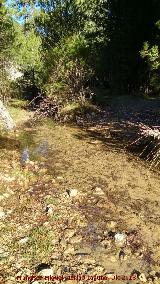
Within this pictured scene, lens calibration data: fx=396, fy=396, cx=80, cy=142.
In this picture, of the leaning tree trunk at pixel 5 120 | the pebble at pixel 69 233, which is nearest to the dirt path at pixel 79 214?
the pebble at pixel 69 233

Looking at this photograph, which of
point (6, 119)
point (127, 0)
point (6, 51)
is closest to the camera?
point (6, 119)

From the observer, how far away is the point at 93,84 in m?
36.2

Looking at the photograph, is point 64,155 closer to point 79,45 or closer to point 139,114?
point 139,114

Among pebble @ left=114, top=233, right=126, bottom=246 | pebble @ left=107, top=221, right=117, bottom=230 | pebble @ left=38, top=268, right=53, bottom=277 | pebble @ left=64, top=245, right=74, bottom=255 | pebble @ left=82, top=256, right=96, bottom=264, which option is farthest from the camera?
pebble @ left=107, top=221, right=117, bottom=230

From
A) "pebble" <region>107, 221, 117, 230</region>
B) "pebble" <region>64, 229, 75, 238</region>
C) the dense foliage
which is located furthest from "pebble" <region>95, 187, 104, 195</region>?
the dense foliage

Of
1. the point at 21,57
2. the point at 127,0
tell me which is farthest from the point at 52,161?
the point at 127,0

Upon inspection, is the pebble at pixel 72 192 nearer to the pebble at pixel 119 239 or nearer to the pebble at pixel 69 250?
the pebble at pixel 119 239

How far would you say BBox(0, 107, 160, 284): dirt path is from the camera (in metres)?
7.05

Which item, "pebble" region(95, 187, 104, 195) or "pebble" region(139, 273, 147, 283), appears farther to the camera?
"pebble" region(95, 187, 104, 195)

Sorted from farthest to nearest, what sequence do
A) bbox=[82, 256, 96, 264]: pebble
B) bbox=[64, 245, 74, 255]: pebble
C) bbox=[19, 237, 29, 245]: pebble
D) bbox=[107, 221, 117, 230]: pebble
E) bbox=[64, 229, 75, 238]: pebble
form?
bbox=[107, 221, 117, 230]: pebble, bbox=[64, 229, 75, 238]: pebble, bbox=[19, 237, 29, 245]: pebble, bbox=[64, 245, 74, 255]: pebble, bbox=[82, 256, 96, 264]: pebble

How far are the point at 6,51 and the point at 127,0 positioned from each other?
27.3 ft

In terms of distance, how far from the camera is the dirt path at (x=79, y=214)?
7051 mm

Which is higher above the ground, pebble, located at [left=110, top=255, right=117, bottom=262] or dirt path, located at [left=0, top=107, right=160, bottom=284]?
dirt path, located at [left=0, top=107, right=160, bottom=284]

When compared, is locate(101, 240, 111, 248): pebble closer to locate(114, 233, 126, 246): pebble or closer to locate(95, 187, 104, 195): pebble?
locate(114, 233, 126, 246): pebble
